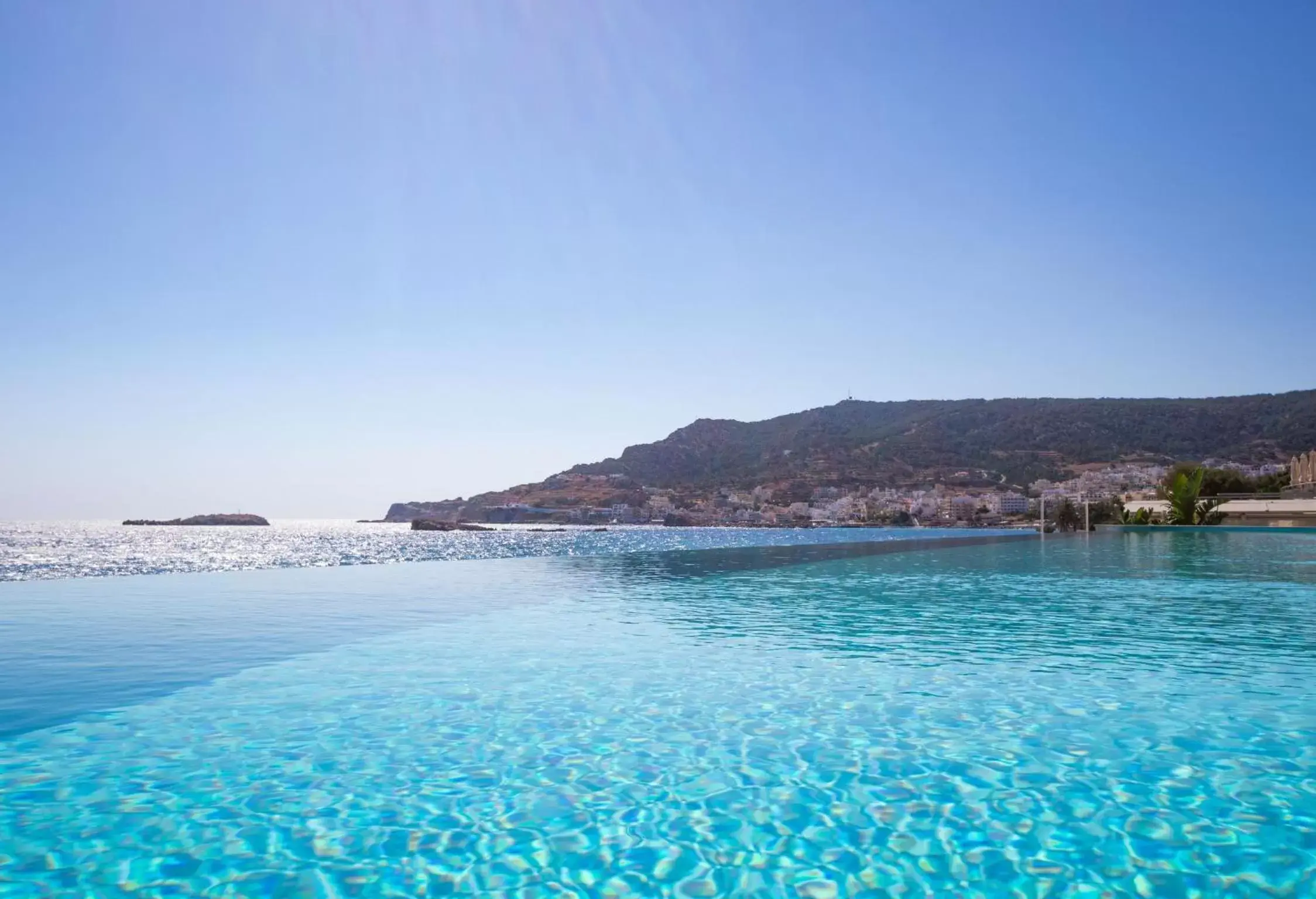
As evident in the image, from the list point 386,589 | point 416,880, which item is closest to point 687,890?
point 416,880

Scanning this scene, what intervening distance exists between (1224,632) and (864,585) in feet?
28.0

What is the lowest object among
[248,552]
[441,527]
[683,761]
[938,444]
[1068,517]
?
[441,527]

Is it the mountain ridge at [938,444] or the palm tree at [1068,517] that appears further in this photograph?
the mountain ridge at [938,444]

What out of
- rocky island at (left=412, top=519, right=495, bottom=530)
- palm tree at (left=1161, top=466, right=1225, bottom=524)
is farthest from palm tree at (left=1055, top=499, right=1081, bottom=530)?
rocky island at (left=412, top=519, right=495, bottom=530)

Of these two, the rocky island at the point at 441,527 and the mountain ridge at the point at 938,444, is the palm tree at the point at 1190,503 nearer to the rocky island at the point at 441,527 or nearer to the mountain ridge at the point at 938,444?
the mountain ridge at the point at 938,444

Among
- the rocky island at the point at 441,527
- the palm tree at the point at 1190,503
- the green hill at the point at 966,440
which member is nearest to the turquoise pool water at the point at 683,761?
the palm tree at the point at 1190,503

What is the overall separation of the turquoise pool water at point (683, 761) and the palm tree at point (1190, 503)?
47.3 metres

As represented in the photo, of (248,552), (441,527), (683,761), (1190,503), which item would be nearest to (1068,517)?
(1190,503)

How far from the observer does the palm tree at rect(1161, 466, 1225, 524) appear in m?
53.3

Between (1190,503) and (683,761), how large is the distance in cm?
5877

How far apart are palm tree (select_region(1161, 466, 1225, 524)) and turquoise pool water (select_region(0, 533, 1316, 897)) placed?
155ft

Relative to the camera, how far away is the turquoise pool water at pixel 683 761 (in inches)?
156

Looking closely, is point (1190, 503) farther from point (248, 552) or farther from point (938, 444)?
point (938, 444)

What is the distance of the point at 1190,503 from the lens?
53375 millimetres
